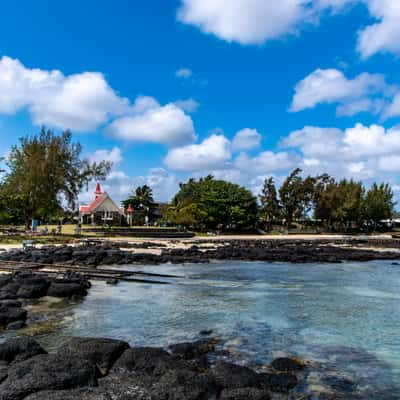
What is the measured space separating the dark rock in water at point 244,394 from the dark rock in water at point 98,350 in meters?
2.24

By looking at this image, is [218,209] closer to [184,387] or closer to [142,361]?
[142,361]

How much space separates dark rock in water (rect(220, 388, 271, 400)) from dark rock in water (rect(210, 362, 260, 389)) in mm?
329

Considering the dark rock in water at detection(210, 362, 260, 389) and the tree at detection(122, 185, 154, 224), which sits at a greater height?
the tree at detection(122, 185, 154, 224)

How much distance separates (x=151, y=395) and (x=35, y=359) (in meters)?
2.07

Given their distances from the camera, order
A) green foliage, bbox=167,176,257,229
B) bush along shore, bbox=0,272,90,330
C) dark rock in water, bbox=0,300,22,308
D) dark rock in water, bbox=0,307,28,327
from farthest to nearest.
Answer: green foliage, bbox=167,176,257,229, bush along shore, bbox=0,272,90,330, dark rock in water, bbox=0,300,22,308, dark rock in water, bbox=0,307,28,327

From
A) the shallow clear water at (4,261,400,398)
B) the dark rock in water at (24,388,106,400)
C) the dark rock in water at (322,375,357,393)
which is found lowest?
the dark rock in water at (322,375,357,393)

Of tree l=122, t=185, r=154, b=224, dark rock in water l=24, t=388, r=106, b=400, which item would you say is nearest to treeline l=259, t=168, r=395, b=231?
tree l=122, t=185, r=154, b=224

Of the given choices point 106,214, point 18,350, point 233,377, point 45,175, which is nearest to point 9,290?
point 18,350

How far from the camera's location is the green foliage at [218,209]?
5594 cm

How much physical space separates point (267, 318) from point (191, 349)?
12.9ft

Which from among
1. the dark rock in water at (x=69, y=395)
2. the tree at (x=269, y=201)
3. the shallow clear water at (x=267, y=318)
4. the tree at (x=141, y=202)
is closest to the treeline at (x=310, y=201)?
the tree at (x=269, y=201)

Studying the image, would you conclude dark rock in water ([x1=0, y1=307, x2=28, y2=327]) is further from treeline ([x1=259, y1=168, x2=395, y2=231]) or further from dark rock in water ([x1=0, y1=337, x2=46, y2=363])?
treeline ([x1=259, y1=168, x2=395, y2=231])

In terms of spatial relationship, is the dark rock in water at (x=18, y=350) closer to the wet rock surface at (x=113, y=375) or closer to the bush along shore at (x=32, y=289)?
the wet rock surface at (x=113, y=375)

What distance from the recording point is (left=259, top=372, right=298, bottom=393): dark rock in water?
6.37m
